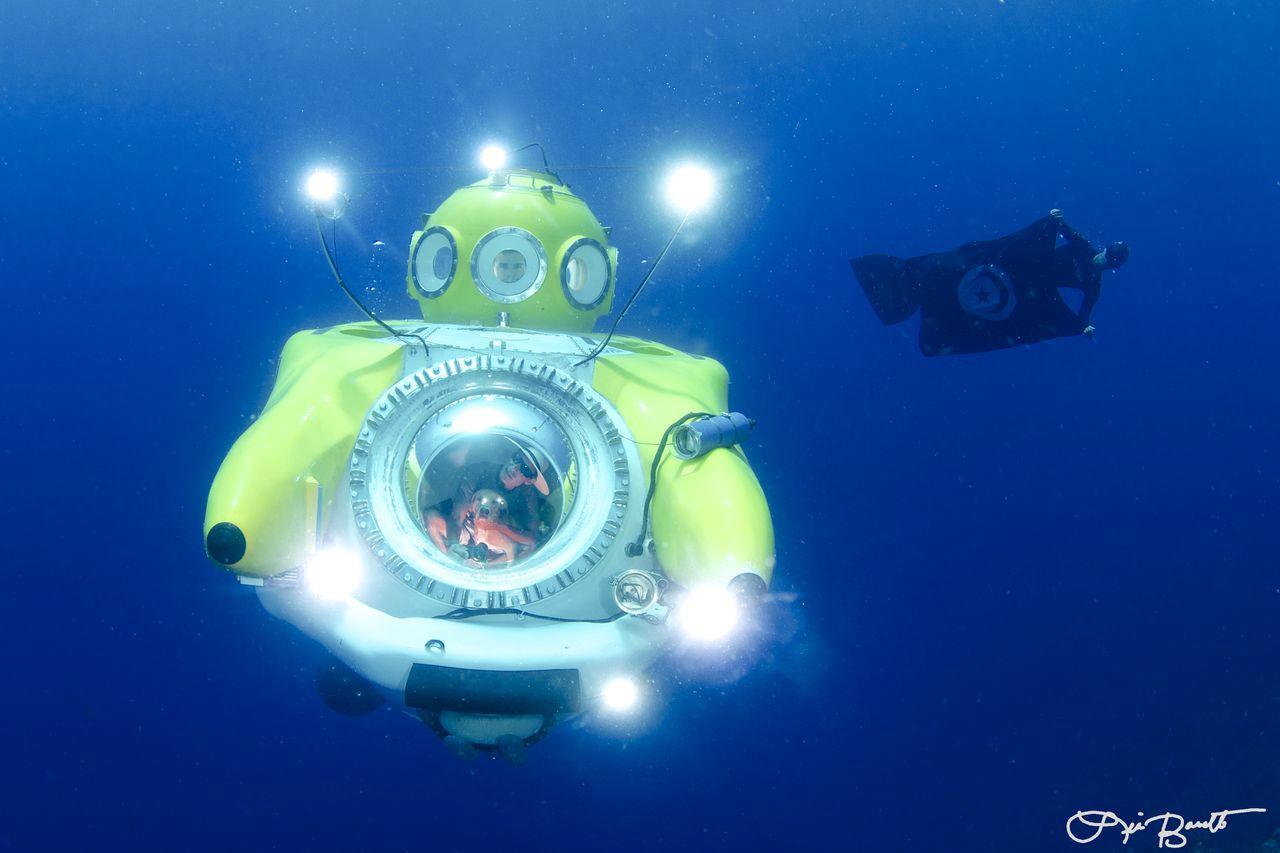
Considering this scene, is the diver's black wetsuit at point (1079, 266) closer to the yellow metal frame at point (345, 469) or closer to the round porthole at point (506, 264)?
the yellow metal frame at point (345, 469)

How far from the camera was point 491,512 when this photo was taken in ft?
11.7

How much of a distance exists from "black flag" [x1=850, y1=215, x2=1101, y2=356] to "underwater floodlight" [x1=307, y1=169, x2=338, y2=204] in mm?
4476

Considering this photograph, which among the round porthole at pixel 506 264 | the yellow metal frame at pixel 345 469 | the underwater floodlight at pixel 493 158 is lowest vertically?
the yellow metal frame at pixel 345 469

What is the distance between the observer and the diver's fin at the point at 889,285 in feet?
20.9

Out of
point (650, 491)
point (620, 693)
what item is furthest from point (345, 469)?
point (620, 693)

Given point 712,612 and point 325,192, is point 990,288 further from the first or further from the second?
point 325,192

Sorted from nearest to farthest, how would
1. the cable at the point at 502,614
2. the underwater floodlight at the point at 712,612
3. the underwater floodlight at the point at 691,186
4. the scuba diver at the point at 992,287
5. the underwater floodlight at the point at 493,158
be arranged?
1. the underwater floodlight at the point at 712,612
2. the cable at the point at 502,614
3. the underwater floodlight at the point at 691,186
4. the underwater floodlight at the point at 493,158
5. the scuba diver at the point at 992,287

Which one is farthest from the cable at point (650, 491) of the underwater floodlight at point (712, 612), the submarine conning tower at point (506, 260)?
the submarine conning tower at point (506, 260)

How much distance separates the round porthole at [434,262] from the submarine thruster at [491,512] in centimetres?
5

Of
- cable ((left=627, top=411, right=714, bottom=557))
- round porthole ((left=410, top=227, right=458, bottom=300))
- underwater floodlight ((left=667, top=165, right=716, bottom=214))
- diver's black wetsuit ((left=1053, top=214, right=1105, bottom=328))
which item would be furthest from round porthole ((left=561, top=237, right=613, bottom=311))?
diver's black wetsuit ((left=1053, top=214, right=1105, bottom=328))

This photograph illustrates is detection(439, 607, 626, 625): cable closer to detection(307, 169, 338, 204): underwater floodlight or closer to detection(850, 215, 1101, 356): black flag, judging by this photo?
detection(307, 169, 338, 204): underwater floodlight

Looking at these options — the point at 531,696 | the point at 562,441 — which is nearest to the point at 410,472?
the point at 562,441

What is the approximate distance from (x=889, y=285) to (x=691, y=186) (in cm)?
371

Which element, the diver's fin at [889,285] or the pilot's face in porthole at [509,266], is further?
the diver's fin at [889,285]
